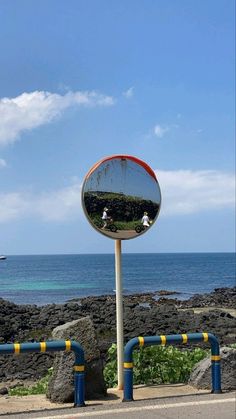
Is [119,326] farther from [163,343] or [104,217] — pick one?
[104,217]

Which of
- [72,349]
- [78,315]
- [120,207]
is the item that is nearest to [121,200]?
[120,207]

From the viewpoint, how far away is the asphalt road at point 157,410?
6.20m

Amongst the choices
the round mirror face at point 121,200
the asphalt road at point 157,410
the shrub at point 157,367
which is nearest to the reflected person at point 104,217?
the round mirror face at point 121,200

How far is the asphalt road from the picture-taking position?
20.4ft

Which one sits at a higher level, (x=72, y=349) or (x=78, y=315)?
(x=72, y=349)

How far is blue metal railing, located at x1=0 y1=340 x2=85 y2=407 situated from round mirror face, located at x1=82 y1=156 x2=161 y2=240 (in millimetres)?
1744

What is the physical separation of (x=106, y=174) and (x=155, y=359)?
9.38 ft

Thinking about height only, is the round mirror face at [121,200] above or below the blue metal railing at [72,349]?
above

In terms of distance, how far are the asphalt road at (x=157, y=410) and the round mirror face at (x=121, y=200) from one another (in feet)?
7.42

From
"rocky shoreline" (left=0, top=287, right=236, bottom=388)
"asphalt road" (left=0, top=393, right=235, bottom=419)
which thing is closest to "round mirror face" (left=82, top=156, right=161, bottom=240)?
"asphalt road" (left=0, top=393, right=235, bottom=419)

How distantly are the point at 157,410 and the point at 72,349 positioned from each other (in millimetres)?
1170

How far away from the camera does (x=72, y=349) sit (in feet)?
21.9

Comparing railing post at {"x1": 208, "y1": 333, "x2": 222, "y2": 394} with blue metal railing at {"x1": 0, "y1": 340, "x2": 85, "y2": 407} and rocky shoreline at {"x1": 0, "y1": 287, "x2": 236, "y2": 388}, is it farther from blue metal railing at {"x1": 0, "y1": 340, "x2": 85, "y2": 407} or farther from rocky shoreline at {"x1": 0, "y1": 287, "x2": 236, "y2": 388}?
rocky shoreline at {"x1": 0, "y1": 287, "x2": 236, "y2": 388}

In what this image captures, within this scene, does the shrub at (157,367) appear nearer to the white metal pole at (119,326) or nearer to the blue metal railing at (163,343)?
the white metal pole at (119,326)
